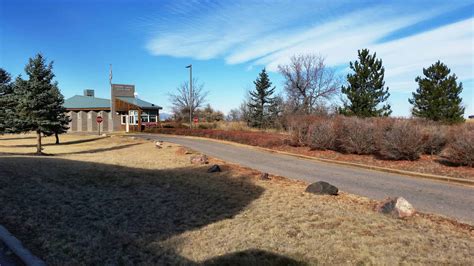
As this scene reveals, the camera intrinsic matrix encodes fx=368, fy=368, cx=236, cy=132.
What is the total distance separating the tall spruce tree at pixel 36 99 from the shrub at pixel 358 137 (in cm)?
1655

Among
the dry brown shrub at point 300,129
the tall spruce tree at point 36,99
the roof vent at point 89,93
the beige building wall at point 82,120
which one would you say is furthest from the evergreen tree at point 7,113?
the roof vent at point 89,93

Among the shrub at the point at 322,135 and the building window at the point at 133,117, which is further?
the building window at the point at 133,117

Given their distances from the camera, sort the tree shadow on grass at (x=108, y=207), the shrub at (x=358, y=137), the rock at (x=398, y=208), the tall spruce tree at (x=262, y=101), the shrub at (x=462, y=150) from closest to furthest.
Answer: the tree shadow on grass at (x=108, y=207)
the rock at (x=398, y=208)
the shrub at (x=462, y=150)
the shrub at (x=358, y=137)
the tall spruce tree at (x=262, y=101)

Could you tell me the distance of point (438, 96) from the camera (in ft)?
87.1

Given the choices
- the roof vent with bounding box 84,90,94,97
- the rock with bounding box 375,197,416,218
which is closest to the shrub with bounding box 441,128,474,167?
the rock with bounding box 375,197,416,218

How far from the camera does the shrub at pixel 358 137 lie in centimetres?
1532

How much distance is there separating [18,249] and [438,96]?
2821 cm

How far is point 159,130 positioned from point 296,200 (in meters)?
36.2

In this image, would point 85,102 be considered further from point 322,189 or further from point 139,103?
point 322,189

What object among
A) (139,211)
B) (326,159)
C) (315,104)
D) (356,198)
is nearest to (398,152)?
(326,159)

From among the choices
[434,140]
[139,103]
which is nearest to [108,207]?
[434,140]

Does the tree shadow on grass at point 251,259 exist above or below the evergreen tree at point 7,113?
below

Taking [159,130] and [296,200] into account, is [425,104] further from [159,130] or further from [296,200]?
[159,130]

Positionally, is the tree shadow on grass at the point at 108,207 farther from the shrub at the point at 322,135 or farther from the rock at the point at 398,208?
the shrub at the point at 322,135
